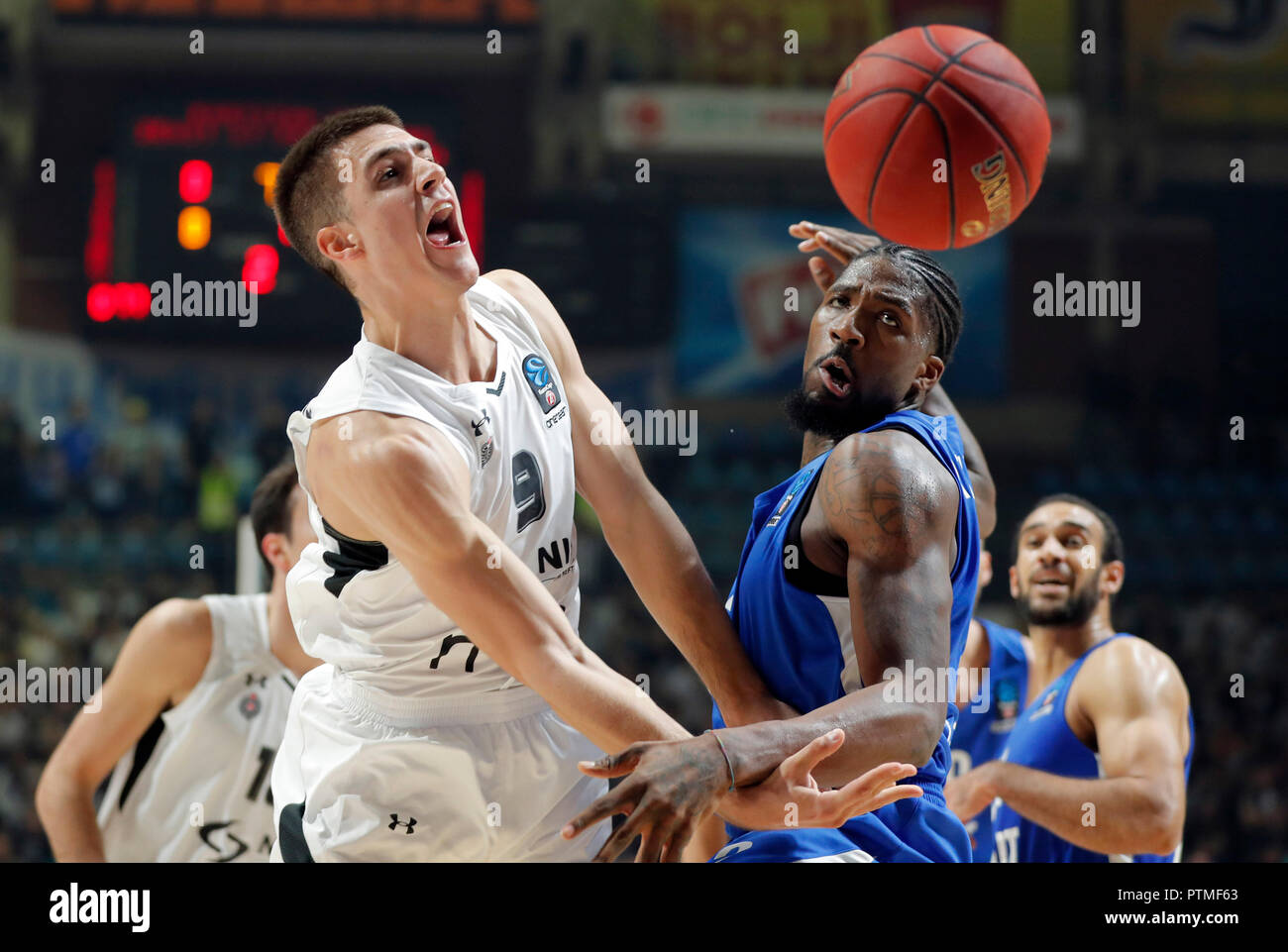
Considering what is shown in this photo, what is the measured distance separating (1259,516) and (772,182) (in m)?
5.07

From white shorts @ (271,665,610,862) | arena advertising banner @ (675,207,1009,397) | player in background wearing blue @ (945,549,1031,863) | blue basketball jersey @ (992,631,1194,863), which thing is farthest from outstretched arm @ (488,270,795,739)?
arena advertising banner @ (675,207,1009,397)

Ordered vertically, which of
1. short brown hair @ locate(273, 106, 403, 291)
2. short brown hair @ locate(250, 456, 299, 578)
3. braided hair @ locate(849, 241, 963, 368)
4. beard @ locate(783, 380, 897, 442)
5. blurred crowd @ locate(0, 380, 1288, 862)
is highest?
short brown hair @ locate(273, 106, 403, 291)

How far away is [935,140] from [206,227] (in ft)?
25.3

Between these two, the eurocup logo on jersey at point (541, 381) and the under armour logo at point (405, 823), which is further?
the eurocup logo on jersey at point (541, 381)

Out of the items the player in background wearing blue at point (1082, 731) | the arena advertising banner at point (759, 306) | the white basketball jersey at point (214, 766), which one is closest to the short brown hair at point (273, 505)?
the white basketball jersey at point (214, 766)

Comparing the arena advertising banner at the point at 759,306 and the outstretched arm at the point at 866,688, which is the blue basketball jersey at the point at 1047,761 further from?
the arena advertising banner at the point at 759,306

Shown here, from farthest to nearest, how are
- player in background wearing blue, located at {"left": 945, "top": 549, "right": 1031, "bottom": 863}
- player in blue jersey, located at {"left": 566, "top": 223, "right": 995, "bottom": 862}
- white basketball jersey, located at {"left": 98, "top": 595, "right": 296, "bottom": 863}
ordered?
player in background wearing blue, located at {"left": 945, "top": 549, "right": 1031, "bottom": 863} → white basketball jersey, located at {"left": 98, "top": 595, "right": 296, "bottom": 863} → player in blue jersey, located at {"left": 566, "top": 223, "right": 995, "bottom": 862}

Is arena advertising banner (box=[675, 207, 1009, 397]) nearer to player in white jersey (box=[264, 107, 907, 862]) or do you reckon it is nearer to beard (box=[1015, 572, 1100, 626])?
beard (box=[1015, 572, 1100, 626])

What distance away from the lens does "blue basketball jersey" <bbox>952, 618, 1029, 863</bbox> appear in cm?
479

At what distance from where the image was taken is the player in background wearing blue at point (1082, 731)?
3.88 m

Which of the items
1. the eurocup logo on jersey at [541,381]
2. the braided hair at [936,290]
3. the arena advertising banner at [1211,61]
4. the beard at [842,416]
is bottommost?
the beard at [842,416]

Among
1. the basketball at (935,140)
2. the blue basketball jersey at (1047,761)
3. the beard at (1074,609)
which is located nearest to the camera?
the basketball at (935,140)

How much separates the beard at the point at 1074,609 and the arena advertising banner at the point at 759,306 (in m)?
7.72
